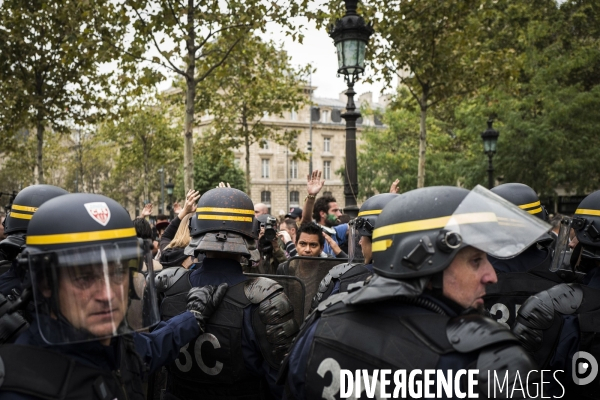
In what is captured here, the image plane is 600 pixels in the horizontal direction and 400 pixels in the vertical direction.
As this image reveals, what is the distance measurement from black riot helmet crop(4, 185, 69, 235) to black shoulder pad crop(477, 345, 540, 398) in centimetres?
344

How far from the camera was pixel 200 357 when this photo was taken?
3197 millimetres

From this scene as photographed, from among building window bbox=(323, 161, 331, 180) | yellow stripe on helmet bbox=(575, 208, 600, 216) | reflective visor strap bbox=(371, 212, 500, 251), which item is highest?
reflective visor strap bbox=(371, 212, 500, 251)

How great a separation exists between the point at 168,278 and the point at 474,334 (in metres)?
2.21

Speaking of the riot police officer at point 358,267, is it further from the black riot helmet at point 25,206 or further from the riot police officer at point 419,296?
the black riot helmet at point 25,206

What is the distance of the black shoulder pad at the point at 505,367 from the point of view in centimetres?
178

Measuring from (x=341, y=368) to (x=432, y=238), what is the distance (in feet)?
1.76

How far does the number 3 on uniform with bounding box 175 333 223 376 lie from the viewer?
10.4 ft

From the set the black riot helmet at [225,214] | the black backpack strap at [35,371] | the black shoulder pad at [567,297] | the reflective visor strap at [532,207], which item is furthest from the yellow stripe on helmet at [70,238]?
the reflective visor strap at [532,207]

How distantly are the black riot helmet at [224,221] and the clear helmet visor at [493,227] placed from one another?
5.72ft

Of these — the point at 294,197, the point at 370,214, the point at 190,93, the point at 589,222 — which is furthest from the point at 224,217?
the point at 294,197

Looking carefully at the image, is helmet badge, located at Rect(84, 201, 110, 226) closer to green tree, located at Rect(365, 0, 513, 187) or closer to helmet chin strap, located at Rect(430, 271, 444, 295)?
helmet chin strap, located at Rect(430, 271, 444, 295)

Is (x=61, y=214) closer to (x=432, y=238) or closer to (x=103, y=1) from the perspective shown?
(x=432, y=238)

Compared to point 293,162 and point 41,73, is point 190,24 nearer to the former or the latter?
point 41,73

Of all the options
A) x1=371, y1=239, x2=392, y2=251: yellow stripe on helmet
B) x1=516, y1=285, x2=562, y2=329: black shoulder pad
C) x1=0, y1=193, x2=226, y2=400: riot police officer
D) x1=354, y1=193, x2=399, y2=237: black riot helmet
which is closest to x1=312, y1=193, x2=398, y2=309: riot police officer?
x1=354, y1=193, x2=399, y2=237: black riot helmet
